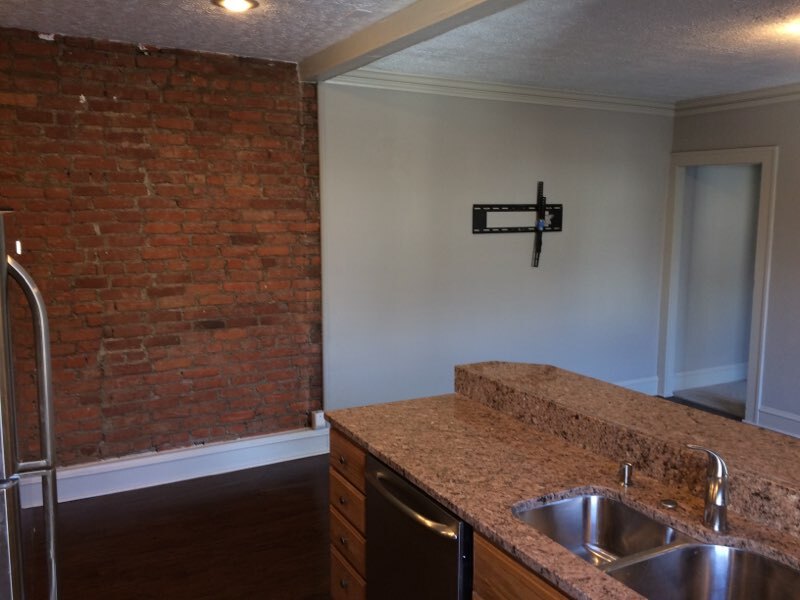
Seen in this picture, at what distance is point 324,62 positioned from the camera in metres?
3.80

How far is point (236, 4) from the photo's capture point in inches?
114

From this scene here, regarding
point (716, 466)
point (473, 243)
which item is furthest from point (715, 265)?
point (716, 466)

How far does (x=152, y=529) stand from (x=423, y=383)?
6.80 ft

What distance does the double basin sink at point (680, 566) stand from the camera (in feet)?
5.13

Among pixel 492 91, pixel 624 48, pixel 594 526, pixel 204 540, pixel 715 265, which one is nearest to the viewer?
pixel 594 526

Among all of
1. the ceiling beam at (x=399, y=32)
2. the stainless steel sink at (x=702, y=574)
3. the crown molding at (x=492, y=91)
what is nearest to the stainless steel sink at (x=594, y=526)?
the stainless steel sink at (x=702, y=574)

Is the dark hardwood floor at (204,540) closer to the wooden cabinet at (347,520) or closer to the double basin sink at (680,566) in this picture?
the wooden cabinet at (347,520)

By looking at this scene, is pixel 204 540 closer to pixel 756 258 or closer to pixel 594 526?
pixel 594 526

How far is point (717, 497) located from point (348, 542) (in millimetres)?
1304

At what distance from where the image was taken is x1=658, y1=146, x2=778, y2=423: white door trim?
16.9 feet

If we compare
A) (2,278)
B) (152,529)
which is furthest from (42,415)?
(152,529)

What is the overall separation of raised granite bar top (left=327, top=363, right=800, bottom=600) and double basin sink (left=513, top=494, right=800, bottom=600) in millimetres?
29

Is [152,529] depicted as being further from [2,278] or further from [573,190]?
[573,190]

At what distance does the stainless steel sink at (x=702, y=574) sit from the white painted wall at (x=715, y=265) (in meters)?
4.82
